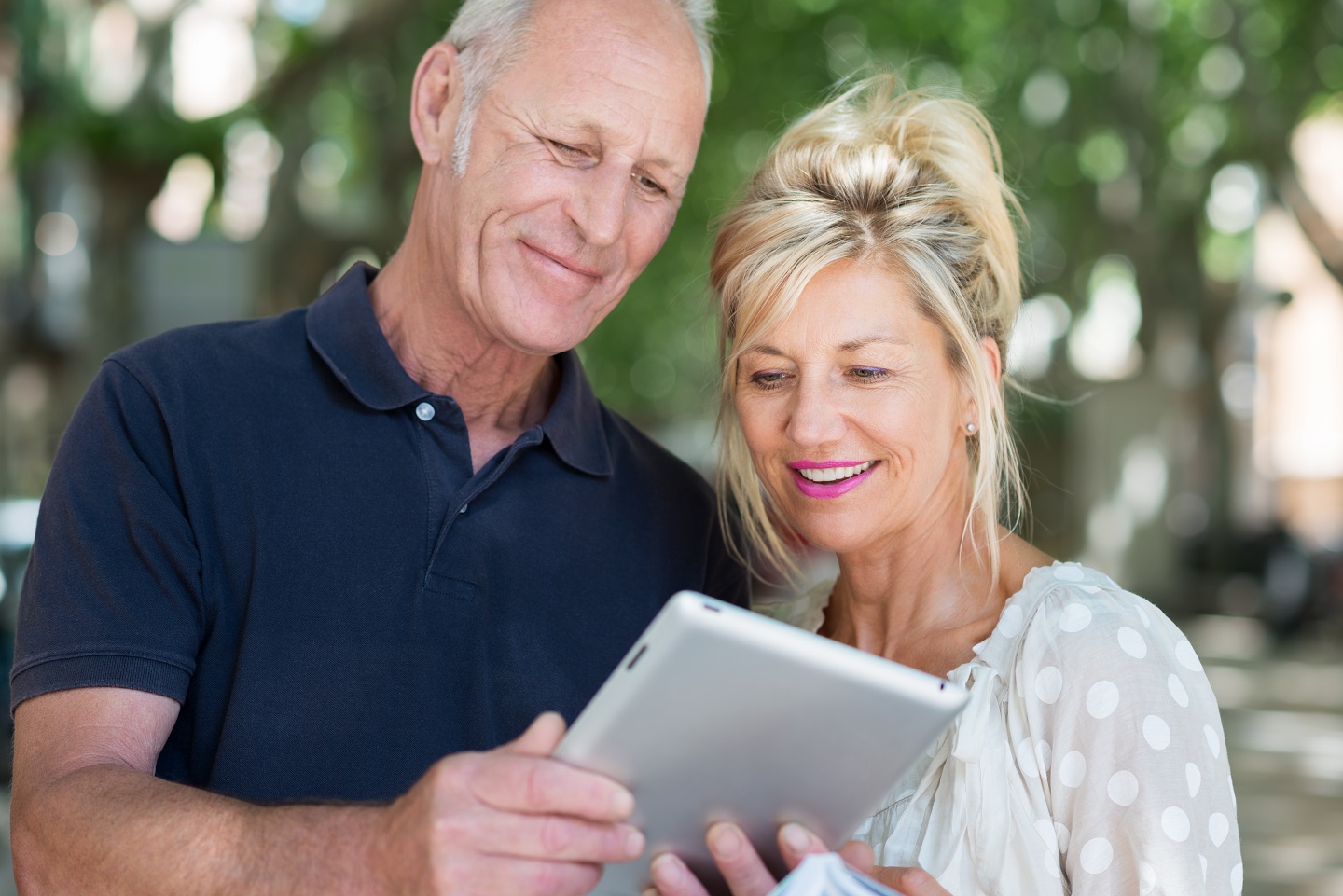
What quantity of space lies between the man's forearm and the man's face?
1072 mm

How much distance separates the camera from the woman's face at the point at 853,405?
2.45 meters

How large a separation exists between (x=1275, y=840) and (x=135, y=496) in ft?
23.8

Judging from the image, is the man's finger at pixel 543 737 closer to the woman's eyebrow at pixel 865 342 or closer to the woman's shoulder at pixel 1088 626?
the woman's shoulder at pixel 1088 626

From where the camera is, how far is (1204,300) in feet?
54.7

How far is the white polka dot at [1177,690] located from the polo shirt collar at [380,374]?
1.19m

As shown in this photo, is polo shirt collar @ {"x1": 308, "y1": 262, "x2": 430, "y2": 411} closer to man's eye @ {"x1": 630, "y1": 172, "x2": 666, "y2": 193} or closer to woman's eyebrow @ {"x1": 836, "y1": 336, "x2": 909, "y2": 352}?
man's eye @ {"x1": 630, "y1": 172, "x2": 666, "y2": 193}

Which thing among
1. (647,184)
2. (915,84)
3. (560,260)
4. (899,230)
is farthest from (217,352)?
(915,84)

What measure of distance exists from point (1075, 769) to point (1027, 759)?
89mm

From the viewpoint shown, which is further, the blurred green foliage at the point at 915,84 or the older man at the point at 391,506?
the blurred green foliage at the point at 915,84

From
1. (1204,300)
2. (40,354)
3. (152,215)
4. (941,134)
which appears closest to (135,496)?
(941,134)

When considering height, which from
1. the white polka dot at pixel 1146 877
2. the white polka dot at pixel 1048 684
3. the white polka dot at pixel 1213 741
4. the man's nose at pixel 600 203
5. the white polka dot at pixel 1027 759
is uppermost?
the man's nose at pixel 600 203

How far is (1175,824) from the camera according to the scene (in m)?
2.04

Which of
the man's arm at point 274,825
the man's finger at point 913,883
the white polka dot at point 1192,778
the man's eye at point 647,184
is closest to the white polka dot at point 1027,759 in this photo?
the white polka dot at point 1192,778

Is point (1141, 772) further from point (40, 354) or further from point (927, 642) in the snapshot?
point (40, 354)
